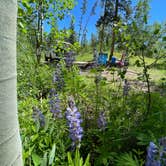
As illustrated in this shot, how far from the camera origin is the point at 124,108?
2818 mm

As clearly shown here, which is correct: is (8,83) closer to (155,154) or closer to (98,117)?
(155,154)

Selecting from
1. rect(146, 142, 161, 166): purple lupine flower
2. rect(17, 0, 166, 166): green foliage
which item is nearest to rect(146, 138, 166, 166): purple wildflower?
rect(146, 142, 161, 166): purple lupine flower

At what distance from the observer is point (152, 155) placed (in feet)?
4.80

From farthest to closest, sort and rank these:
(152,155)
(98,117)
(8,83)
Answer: (98,117), (152,155), (8,83)

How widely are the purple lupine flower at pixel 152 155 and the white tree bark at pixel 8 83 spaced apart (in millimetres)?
855

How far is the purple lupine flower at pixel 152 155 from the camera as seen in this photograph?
1.42 meters

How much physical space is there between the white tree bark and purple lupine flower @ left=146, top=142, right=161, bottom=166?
855 mm

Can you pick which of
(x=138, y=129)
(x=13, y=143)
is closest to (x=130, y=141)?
(x=138, y=129)

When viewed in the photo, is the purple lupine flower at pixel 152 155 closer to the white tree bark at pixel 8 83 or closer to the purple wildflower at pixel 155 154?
the purple wildflower at pixel 155 154

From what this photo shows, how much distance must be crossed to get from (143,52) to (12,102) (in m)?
2.28

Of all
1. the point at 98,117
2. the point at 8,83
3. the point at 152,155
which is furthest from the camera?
the point at 98,117

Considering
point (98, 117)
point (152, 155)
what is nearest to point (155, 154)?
point (152, 155)

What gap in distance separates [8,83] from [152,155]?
3.36 ft

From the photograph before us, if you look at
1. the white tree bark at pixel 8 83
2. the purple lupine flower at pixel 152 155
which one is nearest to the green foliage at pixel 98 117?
the purple lupine flower at pixel 152 155
